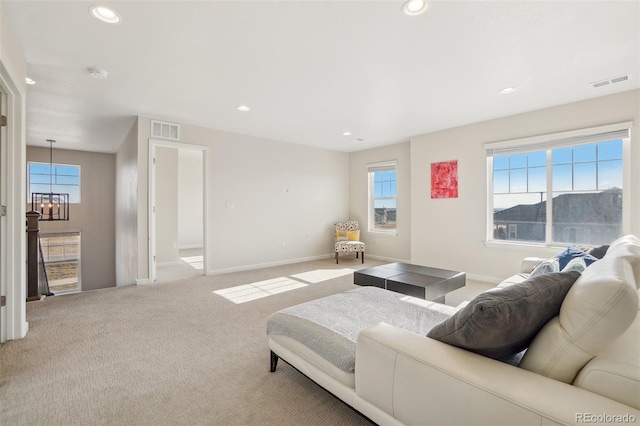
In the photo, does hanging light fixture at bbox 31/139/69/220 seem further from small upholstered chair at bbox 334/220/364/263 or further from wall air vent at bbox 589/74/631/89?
wall air vent at bbox 589/74/631/89

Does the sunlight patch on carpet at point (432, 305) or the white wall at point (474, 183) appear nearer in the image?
the sunlight patch on carpet at point (432, 305)

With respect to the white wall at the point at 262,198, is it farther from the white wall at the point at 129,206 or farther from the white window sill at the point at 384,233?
the white window sill at the point at 384,233

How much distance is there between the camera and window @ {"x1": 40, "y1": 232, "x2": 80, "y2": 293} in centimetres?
739

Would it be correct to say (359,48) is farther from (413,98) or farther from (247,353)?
(247,353)

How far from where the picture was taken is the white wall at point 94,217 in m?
7.04

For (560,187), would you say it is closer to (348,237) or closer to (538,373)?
(348,237)

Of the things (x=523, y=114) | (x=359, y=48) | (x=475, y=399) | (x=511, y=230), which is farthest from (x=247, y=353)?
(x=523, y=114)

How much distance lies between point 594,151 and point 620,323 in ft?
13.3

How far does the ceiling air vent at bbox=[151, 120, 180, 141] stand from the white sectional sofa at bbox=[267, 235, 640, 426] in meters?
4.57

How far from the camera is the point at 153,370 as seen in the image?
211 cm

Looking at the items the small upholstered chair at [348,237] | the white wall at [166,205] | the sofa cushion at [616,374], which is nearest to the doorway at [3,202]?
the sofa cushion at [616,374]

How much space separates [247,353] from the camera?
2355 millimetres

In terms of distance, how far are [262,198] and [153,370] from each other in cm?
391

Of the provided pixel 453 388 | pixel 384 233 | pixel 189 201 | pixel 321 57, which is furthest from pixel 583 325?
pixel 189 201
